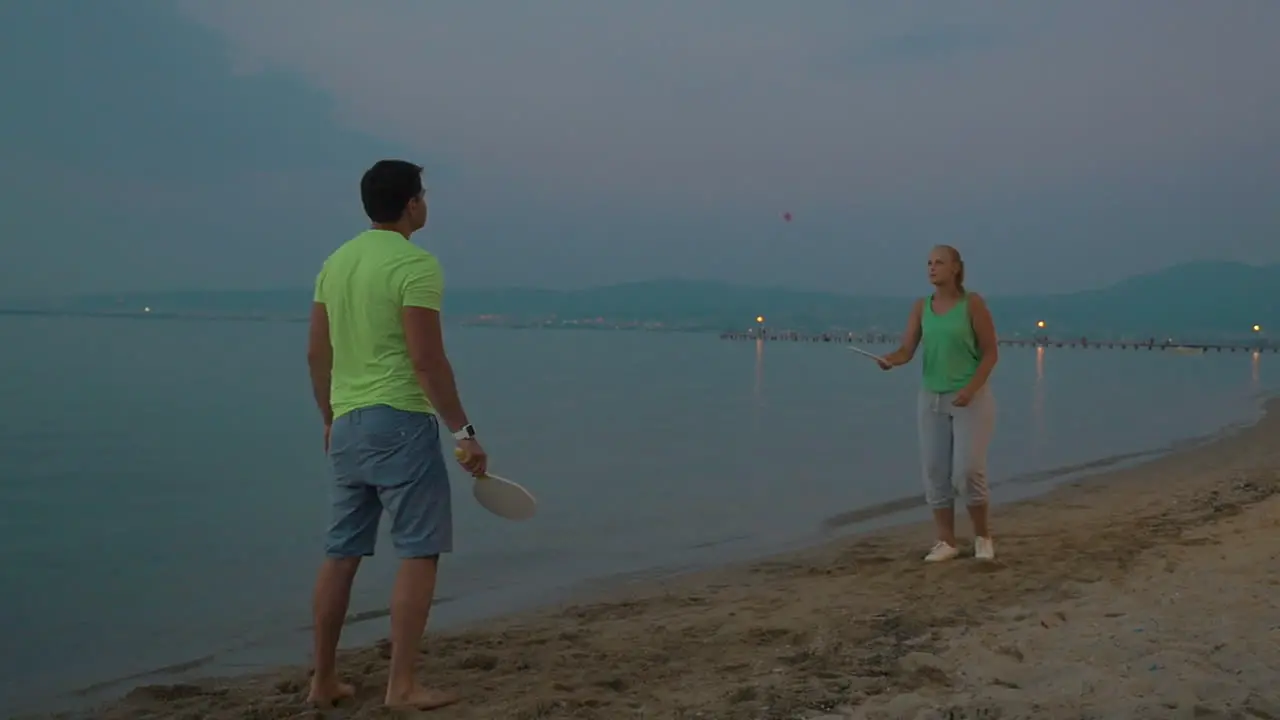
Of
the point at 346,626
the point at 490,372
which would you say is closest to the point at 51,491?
the point at 346,626

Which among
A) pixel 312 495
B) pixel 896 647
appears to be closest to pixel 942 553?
pixel 896 647

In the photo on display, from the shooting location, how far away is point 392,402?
3.66 meters

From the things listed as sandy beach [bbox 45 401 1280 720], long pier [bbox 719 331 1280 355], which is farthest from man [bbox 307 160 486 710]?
long pier [bbox 719 331 1280 355]

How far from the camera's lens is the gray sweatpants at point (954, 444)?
6.16m

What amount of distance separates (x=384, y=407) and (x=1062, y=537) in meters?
5.41

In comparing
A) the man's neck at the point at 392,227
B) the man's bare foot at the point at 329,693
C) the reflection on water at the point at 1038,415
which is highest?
the man's neck at the point at 392,227

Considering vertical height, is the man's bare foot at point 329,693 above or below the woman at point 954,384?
below

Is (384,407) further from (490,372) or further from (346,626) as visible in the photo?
(490,372)

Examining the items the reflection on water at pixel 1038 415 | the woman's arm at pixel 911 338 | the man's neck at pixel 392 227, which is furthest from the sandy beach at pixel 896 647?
the reflection on water at pixel 1038 415

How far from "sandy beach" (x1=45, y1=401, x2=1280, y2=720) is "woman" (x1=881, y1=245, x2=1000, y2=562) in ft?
1.75

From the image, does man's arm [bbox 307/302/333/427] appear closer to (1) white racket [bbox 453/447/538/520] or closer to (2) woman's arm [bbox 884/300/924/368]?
(1) white racket [bbox 453/447/538/520]

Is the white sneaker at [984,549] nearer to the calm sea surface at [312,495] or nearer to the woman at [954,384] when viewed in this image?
the woman at [954,384]

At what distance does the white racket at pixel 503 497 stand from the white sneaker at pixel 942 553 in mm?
3318

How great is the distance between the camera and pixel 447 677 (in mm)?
4488
